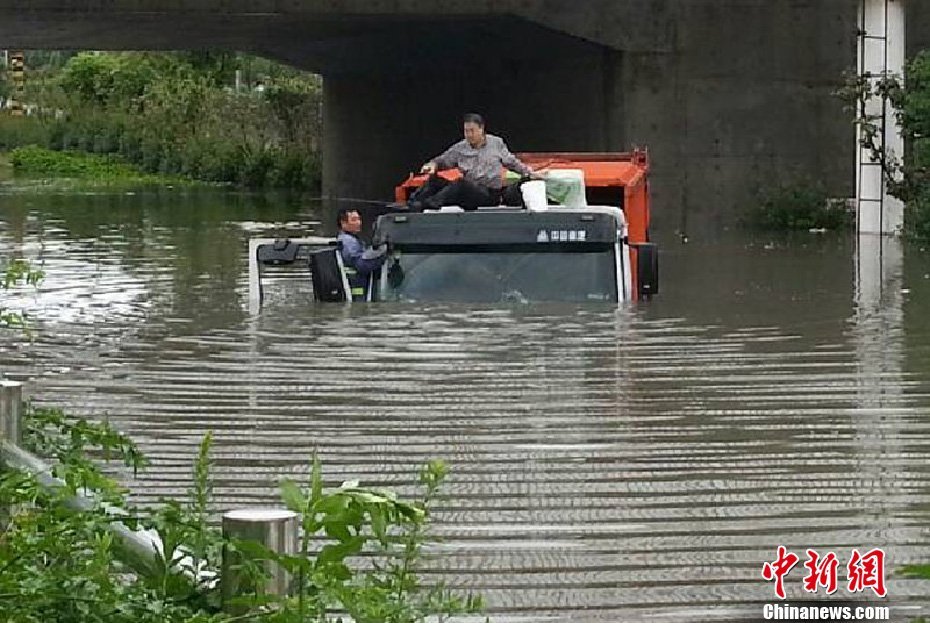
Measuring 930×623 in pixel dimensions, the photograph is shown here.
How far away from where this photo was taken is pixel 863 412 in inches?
445

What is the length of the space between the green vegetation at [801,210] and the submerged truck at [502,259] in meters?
13.5

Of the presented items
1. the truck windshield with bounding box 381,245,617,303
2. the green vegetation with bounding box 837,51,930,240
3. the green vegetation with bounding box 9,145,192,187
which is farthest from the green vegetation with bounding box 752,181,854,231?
the green vegetation with bounding box 9,145,192,187

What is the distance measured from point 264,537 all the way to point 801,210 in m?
27.3

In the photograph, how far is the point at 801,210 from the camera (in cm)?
3145

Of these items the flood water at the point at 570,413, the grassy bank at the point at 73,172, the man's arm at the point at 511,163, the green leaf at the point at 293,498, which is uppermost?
the man's arm at the point at 511,163

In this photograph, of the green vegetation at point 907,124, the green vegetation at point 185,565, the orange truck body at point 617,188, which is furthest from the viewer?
the green vegetation at point 907,124

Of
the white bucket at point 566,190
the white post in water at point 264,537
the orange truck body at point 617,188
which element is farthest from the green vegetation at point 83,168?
the white post in water at point 264,537

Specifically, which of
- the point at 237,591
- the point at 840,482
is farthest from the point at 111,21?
the point at 237,591

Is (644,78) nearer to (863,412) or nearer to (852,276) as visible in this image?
(852,276)

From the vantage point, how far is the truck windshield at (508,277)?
706 inches

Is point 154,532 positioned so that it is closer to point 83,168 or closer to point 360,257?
point 360,257

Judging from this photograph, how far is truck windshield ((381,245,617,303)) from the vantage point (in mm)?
17938

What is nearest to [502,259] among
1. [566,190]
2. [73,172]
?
[566,190]

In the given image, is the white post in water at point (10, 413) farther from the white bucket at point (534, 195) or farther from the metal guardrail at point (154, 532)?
the white bucket at point (534, 195)
